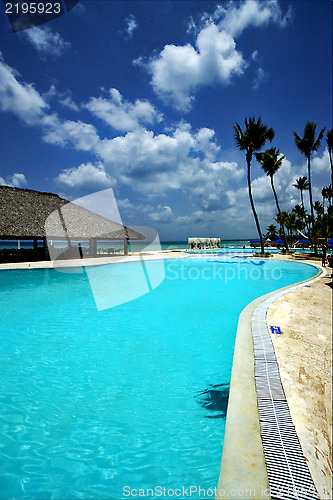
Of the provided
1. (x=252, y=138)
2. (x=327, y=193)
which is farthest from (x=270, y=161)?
(x=327, y=193)

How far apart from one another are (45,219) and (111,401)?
2079 cm

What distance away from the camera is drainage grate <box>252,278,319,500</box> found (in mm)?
1476

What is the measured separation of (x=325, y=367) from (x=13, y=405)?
167 inches

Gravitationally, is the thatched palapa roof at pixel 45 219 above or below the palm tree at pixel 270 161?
below

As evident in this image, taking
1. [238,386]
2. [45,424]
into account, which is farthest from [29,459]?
[238,386]

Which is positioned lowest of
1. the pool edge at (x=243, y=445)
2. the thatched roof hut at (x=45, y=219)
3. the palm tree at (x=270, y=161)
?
the pool edge at (x=243, y=445)

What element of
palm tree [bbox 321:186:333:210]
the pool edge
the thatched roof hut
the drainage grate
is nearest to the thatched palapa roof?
the thatched roof hut

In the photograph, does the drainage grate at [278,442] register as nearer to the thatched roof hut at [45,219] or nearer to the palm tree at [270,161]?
the thatched roof hut at [45,219]

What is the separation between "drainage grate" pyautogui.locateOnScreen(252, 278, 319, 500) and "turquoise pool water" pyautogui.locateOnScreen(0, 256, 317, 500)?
2.27 feet

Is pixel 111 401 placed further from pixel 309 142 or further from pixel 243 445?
pixel 309 142

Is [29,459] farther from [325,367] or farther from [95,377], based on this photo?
[325,367]

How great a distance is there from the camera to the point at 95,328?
245 inches

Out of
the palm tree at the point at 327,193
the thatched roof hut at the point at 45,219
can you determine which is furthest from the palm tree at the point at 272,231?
the thatched roof hut at the point at 45,219

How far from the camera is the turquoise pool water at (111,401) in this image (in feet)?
7.39
